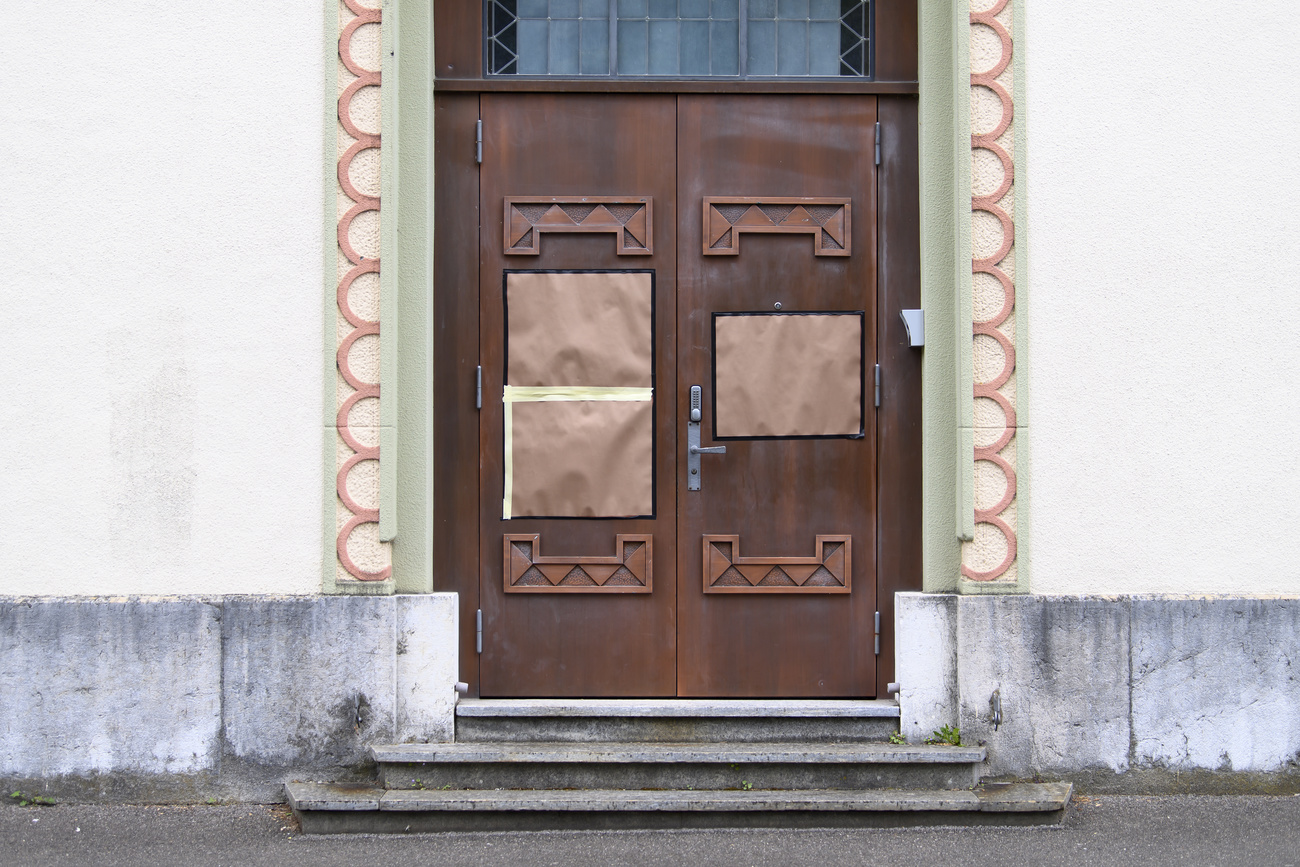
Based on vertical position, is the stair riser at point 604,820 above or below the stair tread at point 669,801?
below

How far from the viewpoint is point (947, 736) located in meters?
4.52

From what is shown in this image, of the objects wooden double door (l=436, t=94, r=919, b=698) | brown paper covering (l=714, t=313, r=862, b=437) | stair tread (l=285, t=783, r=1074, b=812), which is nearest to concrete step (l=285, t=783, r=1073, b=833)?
stair tread (l=285, t=783, r=1074, b=812)

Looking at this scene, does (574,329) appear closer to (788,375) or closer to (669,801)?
(788,375)

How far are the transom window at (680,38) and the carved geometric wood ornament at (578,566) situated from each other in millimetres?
2217

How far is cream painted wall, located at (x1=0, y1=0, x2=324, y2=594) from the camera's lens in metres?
4.46

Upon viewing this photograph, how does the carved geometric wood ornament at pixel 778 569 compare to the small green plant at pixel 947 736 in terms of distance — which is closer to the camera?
the small green plant at pixel 947 736

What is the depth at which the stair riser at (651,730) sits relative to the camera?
4555 mm

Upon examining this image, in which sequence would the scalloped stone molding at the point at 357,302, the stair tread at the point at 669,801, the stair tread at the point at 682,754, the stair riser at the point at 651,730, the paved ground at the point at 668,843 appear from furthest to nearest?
the stair riser at the point at 651,730
the scalloped stone molding at the point at 357,302
the stair tread at the point at 682,754
the stair tread at the point at 669,801
the paved ground at the point at 668,843

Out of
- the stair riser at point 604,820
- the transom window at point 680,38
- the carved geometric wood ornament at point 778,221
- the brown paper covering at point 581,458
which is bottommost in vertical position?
the stair riser at point 604,820

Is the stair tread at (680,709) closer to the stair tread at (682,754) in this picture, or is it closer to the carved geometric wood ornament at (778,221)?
the stair tread at (682,754)

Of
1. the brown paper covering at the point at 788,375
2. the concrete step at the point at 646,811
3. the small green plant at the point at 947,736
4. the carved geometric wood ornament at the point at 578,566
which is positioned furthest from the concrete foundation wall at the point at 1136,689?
the carved geometric wood ornament at the point at 578,566

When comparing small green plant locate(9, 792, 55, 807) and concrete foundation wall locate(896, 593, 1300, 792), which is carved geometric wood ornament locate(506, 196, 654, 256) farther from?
small green plant locate(9, 792, 55, 807)

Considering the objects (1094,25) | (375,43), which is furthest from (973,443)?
(375,43)

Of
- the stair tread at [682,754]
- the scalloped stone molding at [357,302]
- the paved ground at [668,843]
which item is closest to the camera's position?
the paved ground at [668,843]
